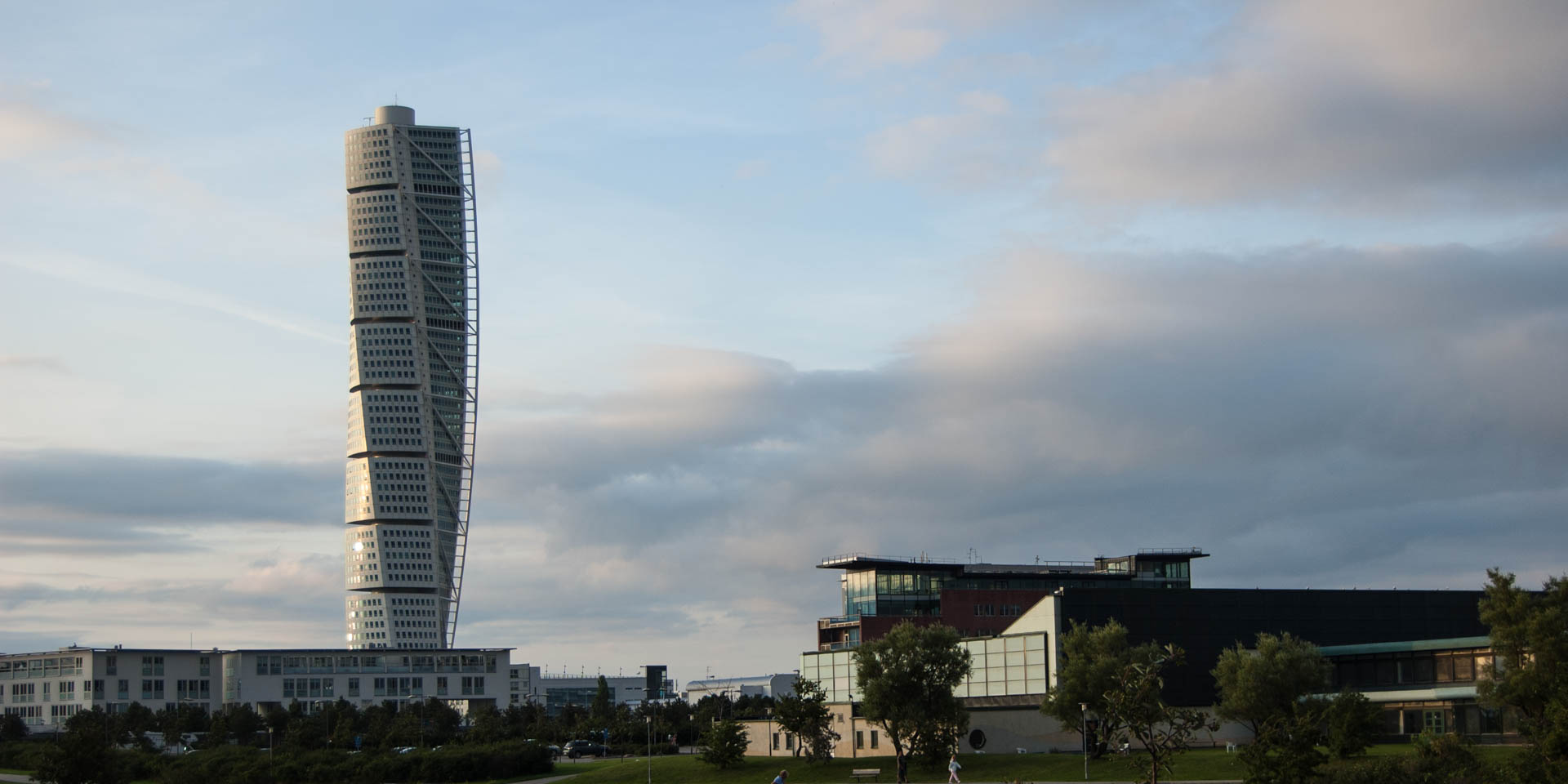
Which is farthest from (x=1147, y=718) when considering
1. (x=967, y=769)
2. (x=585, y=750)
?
(x=585, y=750)

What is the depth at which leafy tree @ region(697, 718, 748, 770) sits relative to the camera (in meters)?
105

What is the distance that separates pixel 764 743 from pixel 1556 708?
2671 inches

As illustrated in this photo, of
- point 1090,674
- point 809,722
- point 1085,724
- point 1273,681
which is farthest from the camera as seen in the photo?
point 809,722

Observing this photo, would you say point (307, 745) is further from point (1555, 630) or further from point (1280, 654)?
point (1555, 630)

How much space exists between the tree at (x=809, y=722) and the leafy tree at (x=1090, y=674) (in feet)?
47.1

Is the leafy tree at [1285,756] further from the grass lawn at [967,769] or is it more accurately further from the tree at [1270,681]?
the tree at [1270,681]

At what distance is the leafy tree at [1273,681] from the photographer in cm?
8981

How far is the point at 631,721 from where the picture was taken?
562 feet

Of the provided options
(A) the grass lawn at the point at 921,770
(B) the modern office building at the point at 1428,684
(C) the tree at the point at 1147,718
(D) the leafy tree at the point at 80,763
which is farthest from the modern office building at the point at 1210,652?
(D) the leafy tree at the point at 80,763

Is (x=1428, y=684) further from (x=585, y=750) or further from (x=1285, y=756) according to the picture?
(x=585, y=750)

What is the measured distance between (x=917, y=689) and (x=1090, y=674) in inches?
422

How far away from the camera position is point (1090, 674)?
94.9 metres

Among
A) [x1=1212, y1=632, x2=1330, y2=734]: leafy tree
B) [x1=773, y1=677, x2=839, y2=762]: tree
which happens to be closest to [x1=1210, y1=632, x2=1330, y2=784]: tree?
[x1=1212, y1=632, x2=1330, y2=734]: leafy tree

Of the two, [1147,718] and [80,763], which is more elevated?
[1147,718]
